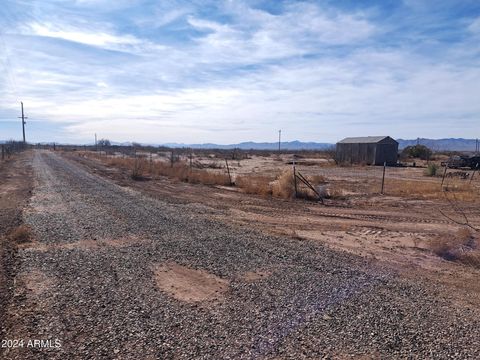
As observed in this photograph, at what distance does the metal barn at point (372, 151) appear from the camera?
2104 inches

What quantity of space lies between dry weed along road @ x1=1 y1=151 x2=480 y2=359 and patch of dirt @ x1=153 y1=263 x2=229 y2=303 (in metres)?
0.02

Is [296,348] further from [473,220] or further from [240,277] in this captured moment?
[473,220]

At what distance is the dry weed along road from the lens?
5.09m

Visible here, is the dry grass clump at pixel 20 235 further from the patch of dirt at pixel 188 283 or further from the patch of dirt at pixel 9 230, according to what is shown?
the patch of dirt at pixel 188 283

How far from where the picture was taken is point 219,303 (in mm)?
6531

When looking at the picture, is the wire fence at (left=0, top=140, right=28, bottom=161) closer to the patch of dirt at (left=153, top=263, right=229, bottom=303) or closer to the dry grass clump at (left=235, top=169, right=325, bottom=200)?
the dry grass clump at (left=235, top=169, right=325, bottom=200)

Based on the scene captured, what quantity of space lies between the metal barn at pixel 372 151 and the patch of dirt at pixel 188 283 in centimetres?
4866

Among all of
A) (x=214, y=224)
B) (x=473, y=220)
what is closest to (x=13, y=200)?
(x=214, y=224)

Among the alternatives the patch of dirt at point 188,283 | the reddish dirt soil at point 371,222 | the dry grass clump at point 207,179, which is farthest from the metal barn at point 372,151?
the patch of dirt at point 188,283

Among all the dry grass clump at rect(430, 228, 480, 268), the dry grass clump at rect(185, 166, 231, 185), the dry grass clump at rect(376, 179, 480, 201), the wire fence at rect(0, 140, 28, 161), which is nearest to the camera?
the dry grass clump at rect(430, 228, 480, 268)

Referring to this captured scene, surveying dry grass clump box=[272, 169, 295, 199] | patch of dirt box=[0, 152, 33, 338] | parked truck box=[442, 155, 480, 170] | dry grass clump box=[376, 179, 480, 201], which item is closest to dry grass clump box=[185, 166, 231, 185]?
dry grass clump box=[272, 169, 295, 199]

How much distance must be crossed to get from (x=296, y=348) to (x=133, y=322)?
216 cm

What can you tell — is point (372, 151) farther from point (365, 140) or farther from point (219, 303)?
point (219, 303)

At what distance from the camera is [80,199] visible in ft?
59.8
